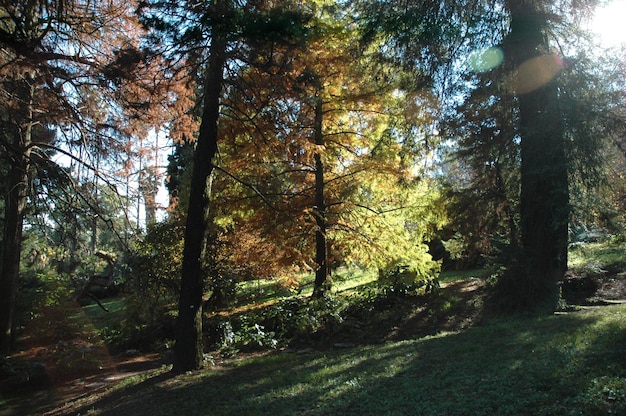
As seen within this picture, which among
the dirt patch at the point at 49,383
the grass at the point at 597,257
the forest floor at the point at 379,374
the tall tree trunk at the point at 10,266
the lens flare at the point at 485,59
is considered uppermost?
the lens flare at the point at 485,59

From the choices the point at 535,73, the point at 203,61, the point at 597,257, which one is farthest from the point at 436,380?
the point at 597,257

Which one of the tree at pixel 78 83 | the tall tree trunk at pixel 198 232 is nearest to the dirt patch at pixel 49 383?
the tall tree trunk at pixel 198 232

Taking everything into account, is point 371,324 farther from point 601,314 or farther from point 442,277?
point 442,277

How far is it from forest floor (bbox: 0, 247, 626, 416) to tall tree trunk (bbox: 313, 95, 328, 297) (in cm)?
220

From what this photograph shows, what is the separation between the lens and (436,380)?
5.41 m

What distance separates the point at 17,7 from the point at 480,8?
28.4 ft

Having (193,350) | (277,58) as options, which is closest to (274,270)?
(193,350)

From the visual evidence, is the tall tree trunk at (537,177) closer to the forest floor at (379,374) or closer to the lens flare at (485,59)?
the lens flare at (485,59)

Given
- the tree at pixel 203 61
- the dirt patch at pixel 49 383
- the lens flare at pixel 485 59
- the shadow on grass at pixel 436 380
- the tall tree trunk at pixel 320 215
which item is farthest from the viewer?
the tall tree trunk at pixel 320 215

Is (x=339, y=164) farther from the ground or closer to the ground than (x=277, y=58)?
closer to the ground

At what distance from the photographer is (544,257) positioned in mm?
9672

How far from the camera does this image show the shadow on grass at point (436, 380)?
14.3 ft

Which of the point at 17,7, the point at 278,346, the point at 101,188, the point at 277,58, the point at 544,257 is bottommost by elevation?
the point at 278,346

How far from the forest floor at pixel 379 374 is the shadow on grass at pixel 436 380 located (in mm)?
17
